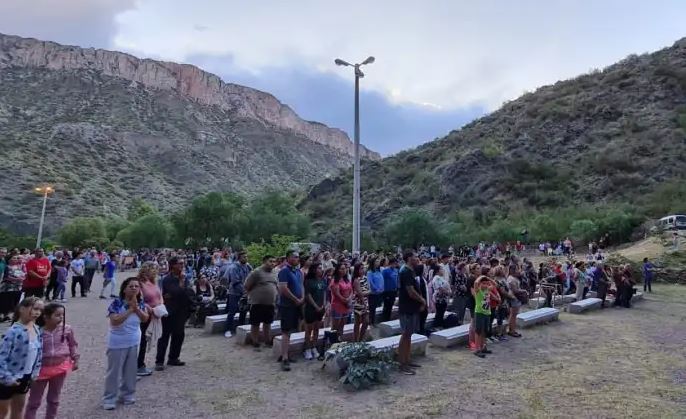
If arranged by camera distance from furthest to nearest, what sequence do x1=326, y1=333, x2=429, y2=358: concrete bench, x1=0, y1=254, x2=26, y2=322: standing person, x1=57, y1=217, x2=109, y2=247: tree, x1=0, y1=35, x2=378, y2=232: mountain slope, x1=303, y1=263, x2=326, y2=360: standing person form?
x1=0, y1=35, x2=378, y2=232: mountain slope < x1=57, y1=217, x2=109, y2=247: tree < x1=0, y1=254, x2=26, y2=322: standing person < x1=303, y1=263, x2=326, y2=360: standing person < x1=326, y1=333, x2=429, y2=358: concrete bench

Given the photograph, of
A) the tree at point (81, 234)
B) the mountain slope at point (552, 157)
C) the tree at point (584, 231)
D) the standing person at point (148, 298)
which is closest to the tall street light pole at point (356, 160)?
the standing person at point (148, 298)

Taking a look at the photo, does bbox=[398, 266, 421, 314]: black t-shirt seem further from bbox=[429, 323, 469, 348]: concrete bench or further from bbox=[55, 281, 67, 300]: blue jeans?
bbox=[55, 281, 67, 300]: blue jeans

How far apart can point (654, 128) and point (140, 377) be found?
60679 millimetres

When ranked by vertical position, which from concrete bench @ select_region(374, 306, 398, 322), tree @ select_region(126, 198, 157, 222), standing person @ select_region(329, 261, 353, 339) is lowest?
concrete bench @ select_region(374, 306, 398, 322)

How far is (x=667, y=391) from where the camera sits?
20.6 feet

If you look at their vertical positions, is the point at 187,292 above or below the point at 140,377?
above

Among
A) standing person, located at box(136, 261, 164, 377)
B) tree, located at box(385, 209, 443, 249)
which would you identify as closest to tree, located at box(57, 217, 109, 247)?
tree, located at box(385, 209, 443, 249)

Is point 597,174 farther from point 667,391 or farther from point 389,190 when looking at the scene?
point 667,391

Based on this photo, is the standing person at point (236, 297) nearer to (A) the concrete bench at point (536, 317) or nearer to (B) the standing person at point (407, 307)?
(B) the standing person at point (407, 307)

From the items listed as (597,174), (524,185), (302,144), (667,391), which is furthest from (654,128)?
(302,144)

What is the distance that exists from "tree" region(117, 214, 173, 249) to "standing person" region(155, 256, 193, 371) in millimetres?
44610

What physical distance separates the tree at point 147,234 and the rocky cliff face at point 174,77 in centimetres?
5698

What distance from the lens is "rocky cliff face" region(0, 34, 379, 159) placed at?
96375mm

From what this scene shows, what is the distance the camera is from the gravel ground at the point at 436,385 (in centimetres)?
538
